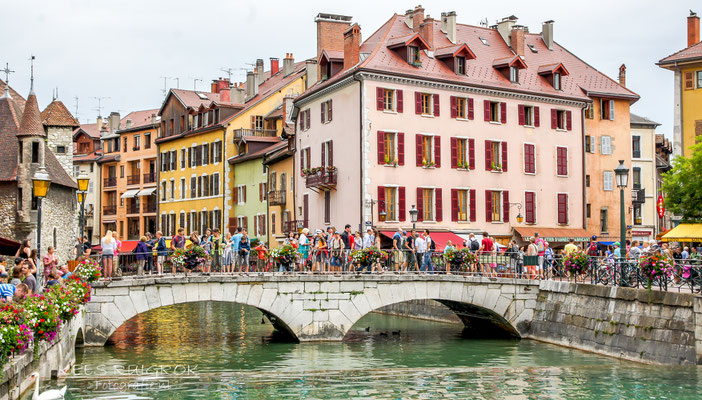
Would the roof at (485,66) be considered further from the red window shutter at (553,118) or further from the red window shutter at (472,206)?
the red window shutter at (472,206)

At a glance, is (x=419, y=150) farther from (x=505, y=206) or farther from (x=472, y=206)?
(x=505, y=206)

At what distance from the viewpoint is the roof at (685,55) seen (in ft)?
155

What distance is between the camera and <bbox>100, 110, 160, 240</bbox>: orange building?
254 feet

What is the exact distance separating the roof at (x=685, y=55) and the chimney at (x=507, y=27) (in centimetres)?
892

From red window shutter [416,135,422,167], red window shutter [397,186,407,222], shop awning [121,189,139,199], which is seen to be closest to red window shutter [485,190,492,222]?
red window shutter [416,135,422,167]

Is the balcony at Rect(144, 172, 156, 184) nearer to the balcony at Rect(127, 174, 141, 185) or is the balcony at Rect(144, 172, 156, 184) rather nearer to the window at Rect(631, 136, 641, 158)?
the balcony at Rect(127, 174, 141, 185)

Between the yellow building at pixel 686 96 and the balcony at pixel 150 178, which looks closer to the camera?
the yellow building at pixel 686 96

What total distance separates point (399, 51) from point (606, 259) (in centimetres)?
2162

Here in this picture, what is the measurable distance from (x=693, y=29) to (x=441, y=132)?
55.0 ft

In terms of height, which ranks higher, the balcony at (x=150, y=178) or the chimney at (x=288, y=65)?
the chimney at (x=288, y=65)

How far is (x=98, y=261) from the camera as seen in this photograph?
27.8 meters

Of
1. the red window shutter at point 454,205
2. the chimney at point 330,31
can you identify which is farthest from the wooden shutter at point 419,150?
the chimney at point 330,31

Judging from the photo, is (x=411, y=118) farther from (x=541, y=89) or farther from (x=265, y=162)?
(x=265, y=162)

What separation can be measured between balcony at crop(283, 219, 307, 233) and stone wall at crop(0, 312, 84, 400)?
80.0 feet
